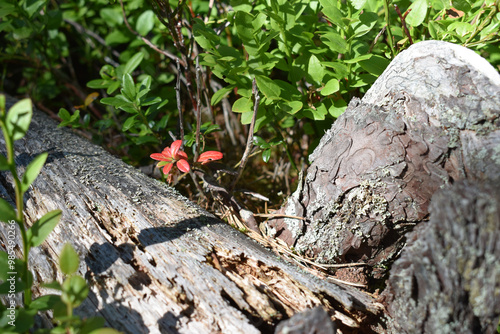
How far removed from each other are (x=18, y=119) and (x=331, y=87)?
1.23m

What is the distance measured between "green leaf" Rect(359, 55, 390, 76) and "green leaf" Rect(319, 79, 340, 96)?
137 millimetres

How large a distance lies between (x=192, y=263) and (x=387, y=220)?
76cm

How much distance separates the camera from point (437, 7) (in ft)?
5.84

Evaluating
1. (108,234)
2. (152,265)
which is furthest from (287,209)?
(108,234)

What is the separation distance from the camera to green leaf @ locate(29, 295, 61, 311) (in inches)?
44.5

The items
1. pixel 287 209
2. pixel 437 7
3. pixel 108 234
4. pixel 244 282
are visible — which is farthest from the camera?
pixel 437 7

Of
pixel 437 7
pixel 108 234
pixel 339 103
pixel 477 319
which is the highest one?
pixel 437 7

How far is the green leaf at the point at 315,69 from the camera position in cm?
173

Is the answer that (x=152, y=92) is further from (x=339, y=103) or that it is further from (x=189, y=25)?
(x=339, y=103)

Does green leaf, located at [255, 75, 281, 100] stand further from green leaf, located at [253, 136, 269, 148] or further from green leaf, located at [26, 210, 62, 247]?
green leaf, located at [26, 210, 62, 247]

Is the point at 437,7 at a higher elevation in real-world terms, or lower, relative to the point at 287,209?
higher

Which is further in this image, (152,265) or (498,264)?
(152,265)

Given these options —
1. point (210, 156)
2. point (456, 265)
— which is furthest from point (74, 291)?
point (456, 265)

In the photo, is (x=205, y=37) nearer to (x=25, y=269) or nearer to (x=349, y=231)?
(x=349, y=231)
